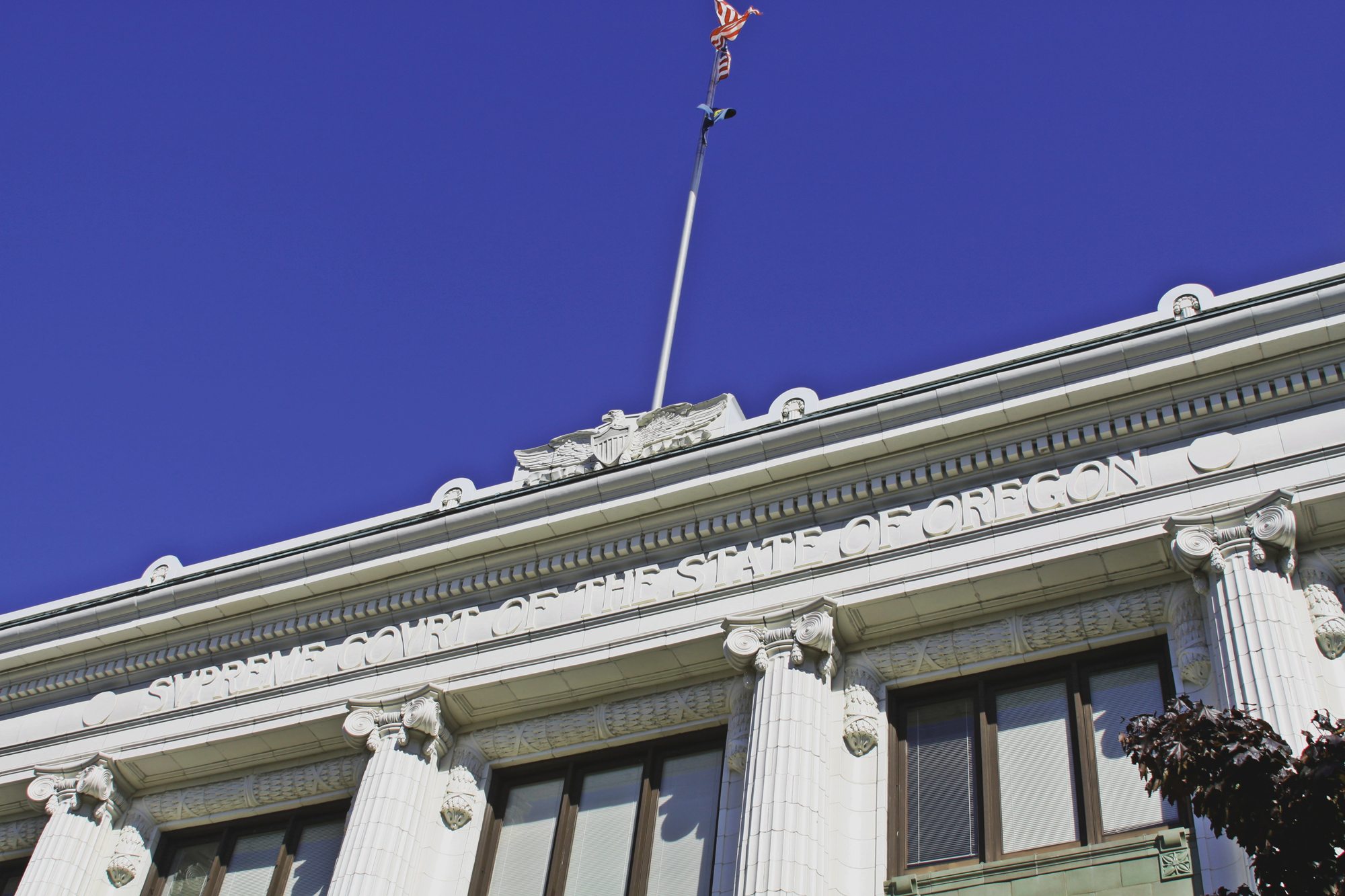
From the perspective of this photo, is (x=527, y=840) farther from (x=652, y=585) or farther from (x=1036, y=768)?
(x=1036, y=768)

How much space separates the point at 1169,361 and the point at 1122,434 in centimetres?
96

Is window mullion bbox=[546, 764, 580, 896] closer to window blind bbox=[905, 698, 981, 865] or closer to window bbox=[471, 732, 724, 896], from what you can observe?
window bbox=[471, 732, 724, 896]

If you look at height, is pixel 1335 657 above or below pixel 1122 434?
below

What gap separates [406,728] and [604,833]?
9.10ft

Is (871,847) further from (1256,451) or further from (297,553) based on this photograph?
(297,553)

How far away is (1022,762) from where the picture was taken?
17.3 meters

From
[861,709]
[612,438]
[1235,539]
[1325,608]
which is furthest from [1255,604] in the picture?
[612,438]

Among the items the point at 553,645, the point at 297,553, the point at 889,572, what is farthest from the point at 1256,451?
the point at 297,553

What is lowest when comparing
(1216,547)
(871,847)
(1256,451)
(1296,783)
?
(1296,783)

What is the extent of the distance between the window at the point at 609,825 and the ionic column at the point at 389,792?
0.85 meters

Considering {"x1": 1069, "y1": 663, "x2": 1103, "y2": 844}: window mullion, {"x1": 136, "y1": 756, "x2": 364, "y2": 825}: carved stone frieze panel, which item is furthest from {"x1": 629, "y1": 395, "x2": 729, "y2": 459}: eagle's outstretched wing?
{"x1": 1069, "y1": 663, "x2": 1103, "y2": 844}: window mullion

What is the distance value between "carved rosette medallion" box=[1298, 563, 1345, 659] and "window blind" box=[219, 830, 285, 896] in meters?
12.5

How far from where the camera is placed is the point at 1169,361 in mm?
18344

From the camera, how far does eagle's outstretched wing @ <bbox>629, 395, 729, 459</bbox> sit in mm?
21359
